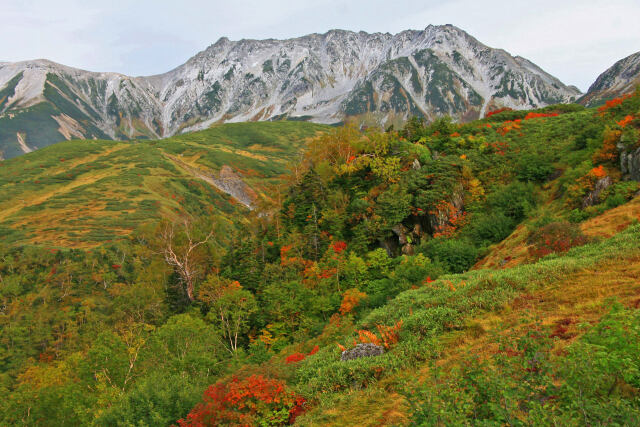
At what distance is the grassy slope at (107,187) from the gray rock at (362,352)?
238 feet

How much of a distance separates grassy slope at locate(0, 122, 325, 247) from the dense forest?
1716cm

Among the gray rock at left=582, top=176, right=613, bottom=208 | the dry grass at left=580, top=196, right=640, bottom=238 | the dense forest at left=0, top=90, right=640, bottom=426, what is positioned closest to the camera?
the dense forest at left=0, top=90, right=640, bottom=426

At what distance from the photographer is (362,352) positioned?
11438 millimetres

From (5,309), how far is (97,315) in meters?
19.7

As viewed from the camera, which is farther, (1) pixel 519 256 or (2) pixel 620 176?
(2) pixel 620 176

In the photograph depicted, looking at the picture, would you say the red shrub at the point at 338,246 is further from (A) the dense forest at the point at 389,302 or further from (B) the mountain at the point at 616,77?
(B) the mountain at the point at 616,77

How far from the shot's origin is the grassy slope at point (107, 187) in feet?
247

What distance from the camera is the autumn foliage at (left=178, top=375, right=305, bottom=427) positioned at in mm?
9742

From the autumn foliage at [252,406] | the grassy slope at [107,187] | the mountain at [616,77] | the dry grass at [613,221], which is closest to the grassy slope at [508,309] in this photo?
the autumn foliage at [252,406]

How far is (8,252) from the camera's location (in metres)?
62.1

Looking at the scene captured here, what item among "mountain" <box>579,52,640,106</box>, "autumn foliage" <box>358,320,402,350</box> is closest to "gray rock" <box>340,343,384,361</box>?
"autumn foliage" <box>358,320,402,350</box>

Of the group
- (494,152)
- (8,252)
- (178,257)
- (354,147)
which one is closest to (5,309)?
(8,252)

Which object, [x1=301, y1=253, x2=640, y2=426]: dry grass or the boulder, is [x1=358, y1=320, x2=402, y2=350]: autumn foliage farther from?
the boulder

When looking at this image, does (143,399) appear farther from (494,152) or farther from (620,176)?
(494,152)
